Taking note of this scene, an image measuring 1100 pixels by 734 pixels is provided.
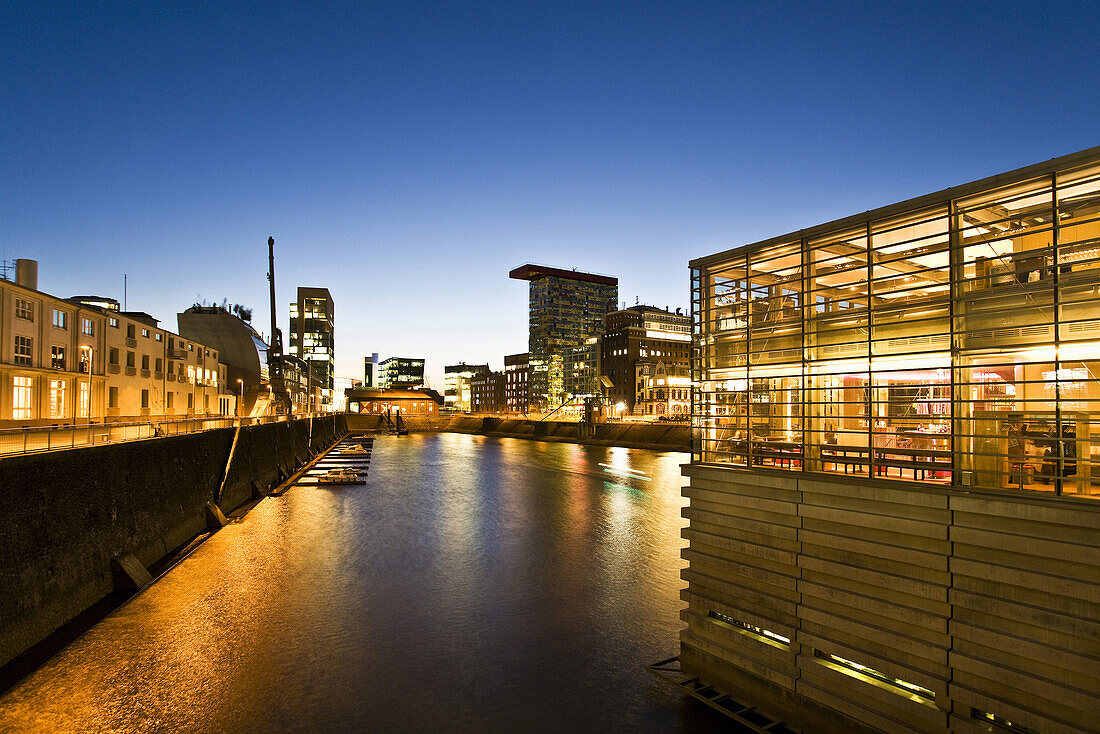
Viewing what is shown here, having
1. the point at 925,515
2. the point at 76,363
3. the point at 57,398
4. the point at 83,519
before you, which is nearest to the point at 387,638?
the point at 83,519

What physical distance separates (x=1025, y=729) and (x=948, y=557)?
68.3 inches

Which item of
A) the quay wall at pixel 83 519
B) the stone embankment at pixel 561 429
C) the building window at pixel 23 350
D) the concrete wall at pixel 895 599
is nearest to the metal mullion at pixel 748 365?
the concrete wall at pixel 895 599

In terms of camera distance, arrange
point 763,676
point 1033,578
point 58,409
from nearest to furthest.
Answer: point 1033,578
point 763,676
point 58,409

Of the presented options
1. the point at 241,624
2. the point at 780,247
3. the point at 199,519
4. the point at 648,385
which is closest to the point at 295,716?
the point at 241,624

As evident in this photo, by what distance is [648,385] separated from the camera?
406 ft

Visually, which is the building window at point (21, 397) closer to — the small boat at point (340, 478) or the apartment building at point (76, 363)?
the apartment building at point (76, 363)

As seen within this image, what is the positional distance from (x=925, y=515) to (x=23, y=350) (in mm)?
42083

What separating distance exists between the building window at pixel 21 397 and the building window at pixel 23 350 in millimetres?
920

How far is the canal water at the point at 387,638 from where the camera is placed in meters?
10.3

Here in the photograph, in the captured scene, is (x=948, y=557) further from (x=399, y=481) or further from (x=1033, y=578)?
(x=399, y=481)

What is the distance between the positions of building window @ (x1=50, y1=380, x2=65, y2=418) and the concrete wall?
40763 mm

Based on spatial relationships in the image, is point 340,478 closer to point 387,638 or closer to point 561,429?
point 387,638

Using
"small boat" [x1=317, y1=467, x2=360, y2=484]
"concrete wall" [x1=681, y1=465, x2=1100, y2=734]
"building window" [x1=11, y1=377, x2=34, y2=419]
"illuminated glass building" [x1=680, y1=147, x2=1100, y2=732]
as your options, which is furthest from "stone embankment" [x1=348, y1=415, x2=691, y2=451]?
"building window" [x1=11, y1=377, x2=34, y2=419]

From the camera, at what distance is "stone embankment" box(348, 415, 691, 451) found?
254ft
